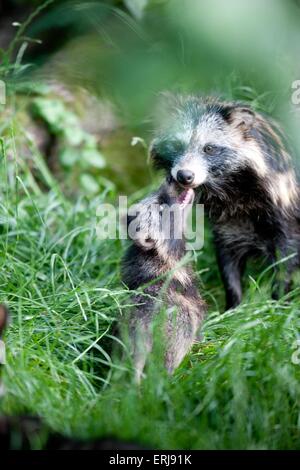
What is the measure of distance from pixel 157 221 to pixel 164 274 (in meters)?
0.34

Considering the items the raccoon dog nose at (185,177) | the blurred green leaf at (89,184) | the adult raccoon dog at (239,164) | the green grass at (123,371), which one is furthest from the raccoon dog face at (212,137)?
the blurred green leaf at (89,184)

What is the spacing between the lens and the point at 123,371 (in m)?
3.54

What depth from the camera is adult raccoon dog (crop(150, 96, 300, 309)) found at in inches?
A: 190

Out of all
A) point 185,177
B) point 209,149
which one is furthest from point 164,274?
point 209,149

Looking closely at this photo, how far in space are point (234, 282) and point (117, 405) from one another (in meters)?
2.30

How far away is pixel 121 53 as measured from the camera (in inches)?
→ 64.6

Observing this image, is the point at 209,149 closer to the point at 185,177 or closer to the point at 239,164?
the point at 239,164

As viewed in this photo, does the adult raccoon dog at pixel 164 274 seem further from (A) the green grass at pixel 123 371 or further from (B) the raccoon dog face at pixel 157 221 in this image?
(A) the green grass at pixel 123 371

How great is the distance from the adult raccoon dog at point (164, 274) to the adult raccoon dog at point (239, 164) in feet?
2.03

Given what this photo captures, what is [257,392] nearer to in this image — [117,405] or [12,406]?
[117,405]

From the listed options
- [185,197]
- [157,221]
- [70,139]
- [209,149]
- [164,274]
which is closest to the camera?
[164,274]

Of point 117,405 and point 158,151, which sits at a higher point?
point 158,151

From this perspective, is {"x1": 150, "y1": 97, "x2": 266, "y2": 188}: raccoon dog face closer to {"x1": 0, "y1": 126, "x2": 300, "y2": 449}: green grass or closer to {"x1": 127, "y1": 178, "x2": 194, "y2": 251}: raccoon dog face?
{"x1": 127, "y1": 178, "x2": 194, "y2": 251}: raccoon dog face

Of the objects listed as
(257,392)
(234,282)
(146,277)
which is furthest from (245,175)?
(257,392)
